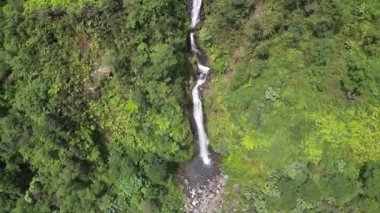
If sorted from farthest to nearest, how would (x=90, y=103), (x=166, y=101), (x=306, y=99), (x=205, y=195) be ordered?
(x=205, y=195) < (x=166, y=101) < (x=90, y=103) < (x=306, y=99)

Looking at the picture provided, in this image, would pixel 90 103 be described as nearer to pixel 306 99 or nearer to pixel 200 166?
pixel 200 166

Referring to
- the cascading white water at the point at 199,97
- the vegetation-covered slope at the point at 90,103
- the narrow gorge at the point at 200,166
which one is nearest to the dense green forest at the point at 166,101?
the vegetation-covered slope at the point at 90,103

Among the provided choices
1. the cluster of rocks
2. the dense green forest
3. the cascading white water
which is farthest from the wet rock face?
the dense green forest

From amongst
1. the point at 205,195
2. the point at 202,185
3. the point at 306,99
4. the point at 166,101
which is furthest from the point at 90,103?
the point at 306,99

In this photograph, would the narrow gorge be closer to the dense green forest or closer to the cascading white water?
the cascading white water

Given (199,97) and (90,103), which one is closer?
(90,103)

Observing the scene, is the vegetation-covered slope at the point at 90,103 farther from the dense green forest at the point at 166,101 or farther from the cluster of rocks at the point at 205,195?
the cluster of rocks at the point at 205,195
